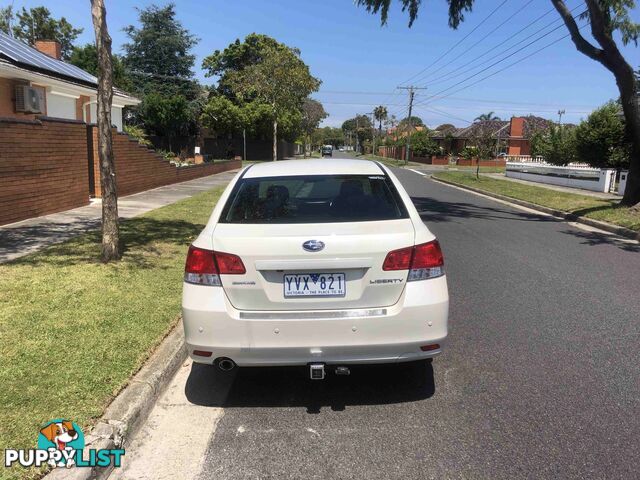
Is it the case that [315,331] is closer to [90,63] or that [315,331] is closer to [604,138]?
[604,138]

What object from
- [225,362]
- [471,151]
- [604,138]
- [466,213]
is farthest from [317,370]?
[471,151]

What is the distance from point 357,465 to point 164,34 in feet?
160

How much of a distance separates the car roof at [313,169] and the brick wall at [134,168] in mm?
9909

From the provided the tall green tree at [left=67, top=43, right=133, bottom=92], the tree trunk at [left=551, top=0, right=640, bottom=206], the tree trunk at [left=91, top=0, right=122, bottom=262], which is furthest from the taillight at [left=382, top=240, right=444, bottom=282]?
the tall green tree at [left=67, top=43, right=133, bottom=92]

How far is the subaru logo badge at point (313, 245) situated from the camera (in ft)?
11.4

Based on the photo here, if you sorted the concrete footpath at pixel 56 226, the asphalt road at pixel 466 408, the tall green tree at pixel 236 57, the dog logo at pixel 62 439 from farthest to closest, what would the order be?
the tall green tree at pixel 236 57 < the concrete footpath at pixel 56 226 < the asphalt road at pixel 466 408 < the dog logo at pixel 62 439

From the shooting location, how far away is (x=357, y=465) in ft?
10.2

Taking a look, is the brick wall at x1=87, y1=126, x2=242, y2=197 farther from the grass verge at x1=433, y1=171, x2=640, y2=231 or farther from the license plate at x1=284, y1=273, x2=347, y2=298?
the grass verge at x1=433, y1=171, x2=640, y2=231

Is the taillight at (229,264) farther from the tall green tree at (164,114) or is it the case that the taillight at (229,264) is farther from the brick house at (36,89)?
the tall green tree at (164,114)

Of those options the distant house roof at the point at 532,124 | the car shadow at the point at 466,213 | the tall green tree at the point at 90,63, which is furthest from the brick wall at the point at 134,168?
the distant house roof at the point at 532,124

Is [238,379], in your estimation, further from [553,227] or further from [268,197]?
[553,227]

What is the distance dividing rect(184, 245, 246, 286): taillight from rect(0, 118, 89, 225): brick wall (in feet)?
23.9

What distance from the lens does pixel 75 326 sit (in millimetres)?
4781

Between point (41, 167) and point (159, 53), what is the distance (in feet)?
126
